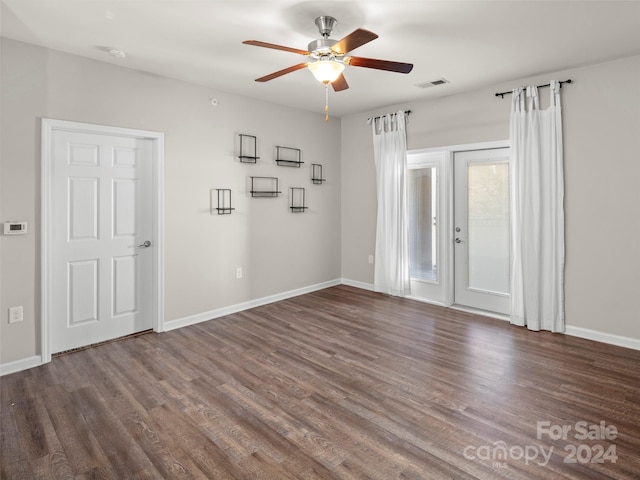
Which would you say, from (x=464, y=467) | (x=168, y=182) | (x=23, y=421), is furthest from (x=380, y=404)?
(x=168, y=182)

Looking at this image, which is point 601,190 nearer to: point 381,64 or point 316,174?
point 381,64

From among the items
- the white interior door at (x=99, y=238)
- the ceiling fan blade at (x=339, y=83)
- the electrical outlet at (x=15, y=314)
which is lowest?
the electrical outlet at (x=15, y=314)

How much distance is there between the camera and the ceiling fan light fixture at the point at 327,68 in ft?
8.68

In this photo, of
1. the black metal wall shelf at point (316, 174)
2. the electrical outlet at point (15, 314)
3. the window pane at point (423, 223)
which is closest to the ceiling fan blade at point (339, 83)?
the window pane at point (423, 223)

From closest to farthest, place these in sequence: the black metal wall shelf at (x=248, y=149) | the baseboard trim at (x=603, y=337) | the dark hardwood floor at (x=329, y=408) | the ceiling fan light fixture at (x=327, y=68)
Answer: the dark hardwood floor at (x=329, y=408)
the ceiling fan light fixture at (x=327, y=68)
the baseboard trim at (x=603, y=337)
the black metal wall shelf at (x=248, y=149)

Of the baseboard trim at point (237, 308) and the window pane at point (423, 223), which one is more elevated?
the window pane at point (423, 223)

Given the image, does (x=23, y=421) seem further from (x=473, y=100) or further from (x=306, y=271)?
(x=473, y=100)

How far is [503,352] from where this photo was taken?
11.5 ft

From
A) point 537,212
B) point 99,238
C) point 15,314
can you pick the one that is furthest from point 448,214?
point 15,314

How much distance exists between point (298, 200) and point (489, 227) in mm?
2671

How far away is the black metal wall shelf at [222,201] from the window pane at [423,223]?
2.56m

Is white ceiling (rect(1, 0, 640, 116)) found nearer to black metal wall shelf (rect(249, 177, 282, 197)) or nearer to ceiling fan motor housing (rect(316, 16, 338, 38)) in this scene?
ceiling fan motor housing (rect(316, 16, 338, 38))

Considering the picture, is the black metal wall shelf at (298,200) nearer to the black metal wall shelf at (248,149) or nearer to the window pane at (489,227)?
the black metal wall shelf at (248,149)

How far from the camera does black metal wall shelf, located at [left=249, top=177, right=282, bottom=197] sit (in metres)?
4.95
